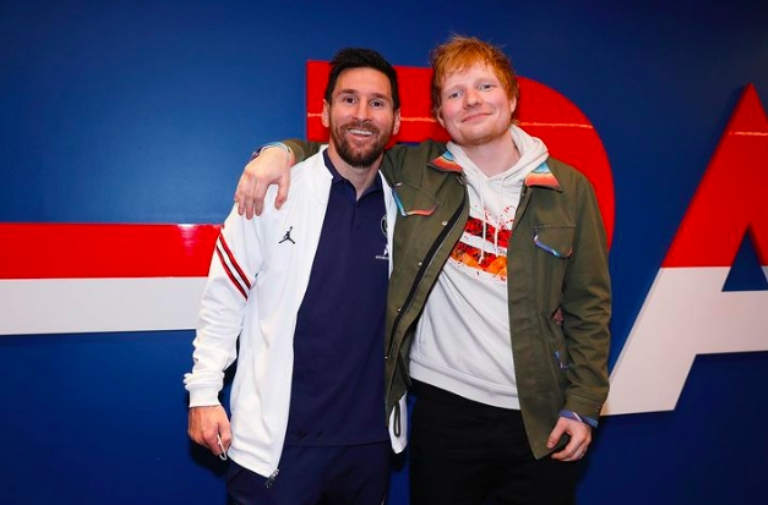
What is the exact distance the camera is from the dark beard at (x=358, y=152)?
1417mm

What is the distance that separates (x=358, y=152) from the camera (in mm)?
1415

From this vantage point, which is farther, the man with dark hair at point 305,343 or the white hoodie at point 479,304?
the white hoodie at point 479,304

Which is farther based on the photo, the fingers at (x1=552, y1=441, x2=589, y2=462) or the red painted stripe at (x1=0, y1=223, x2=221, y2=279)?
the red painted stripe at (x1=0, y1=223, x2=221, y2=279)

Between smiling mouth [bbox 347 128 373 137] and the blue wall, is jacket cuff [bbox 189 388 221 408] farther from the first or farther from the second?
smiling mouth [bbox 347 128 373 137]

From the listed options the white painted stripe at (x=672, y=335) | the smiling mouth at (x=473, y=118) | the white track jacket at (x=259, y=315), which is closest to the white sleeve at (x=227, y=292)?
the white track jacket at (x=259, y=315)

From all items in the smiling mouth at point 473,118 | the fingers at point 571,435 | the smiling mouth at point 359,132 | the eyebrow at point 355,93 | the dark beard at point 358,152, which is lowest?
the fingers at point 571,435

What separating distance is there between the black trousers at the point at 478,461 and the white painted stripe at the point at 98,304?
934mm

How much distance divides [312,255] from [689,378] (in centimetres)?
189

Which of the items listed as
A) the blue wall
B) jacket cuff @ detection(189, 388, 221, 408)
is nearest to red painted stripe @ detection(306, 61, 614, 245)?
the blue wall

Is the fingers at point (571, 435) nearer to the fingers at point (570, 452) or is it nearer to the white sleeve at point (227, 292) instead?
the fingers at point (570, 452)

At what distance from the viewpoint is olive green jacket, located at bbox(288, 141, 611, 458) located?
140 centimetres

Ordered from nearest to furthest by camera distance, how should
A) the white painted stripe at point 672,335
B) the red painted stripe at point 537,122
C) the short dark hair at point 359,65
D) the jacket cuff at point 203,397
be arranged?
the jacket cuff at point 203,397 → the short dark hair at point 359,65 → the red painted stripe at point 537,122 → the white painted stripe at point 672,335

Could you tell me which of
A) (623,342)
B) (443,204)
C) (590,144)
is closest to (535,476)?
(443,204)

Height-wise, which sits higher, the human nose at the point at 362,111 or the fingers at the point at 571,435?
the human nose at the point at 362,111
